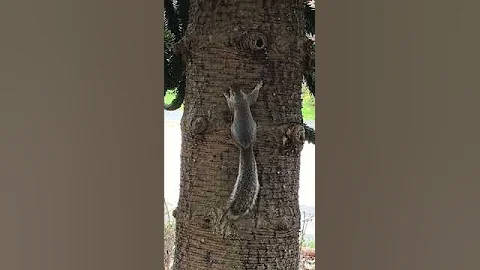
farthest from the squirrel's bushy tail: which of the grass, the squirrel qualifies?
the grass

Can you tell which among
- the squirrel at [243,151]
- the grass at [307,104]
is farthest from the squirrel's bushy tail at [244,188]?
the grass at [307,104]

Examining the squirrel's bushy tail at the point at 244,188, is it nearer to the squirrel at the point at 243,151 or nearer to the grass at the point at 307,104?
the squirrel at the point at 243,151

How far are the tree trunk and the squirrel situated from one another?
10mm

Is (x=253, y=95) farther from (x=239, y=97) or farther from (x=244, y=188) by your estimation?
(x=244, y=188)

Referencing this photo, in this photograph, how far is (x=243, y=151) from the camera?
645 millimetres

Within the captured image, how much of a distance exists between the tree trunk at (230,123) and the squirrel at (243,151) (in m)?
0.01

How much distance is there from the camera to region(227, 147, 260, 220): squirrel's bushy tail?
0.65m

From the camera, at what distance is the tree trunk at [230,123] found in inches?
26.2

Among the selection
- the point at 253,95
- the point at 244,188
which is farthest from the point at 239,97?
the point at 244,188

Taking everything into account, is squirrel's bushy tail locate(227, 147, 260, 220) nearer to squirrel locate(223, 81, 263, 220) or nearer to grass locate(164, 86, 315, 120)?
squirrel locate(223, 81, 263, 220)

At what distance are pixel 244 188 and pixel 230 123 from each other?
0.09 m

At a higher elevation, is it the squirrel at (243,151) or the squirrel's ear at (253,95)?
the squirrel's ear at (253,95)
